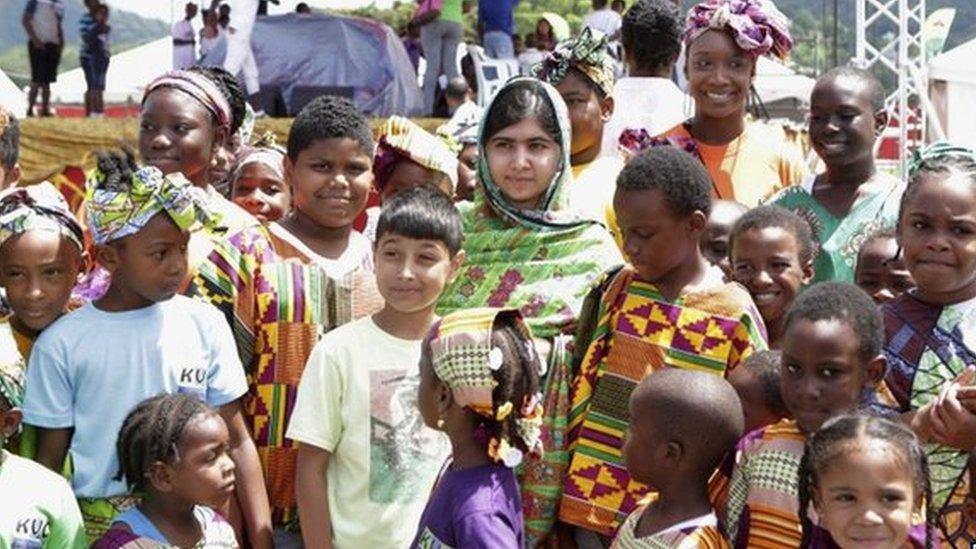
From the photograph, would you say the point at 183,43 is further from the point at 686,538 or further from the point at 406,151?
the point at 686,538

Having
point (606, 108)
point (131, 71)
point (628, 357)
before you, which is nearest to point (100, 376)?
point (628, 357)

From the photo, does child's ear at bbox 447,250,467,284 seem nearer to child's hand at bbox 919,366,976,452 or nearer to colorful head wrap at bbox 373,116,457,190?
colorful head wrap at bbox 373,116,457,190

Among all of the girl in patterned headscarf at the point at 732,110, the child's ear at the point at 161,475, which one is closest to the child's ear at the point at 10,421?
the child's ear at the point at 161,475

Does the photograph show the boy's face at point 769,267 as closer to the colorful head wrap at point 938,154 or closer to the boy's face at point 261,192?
the colorful head wrap at point 938,154

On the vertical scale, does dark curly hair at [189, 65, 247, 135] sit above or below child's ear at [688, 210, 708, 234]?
below

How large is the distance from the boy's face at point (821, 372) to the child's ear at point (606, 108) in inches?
79.1

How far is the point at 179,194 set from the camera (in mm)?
4707

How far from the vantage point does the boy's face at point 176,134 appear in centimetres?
562

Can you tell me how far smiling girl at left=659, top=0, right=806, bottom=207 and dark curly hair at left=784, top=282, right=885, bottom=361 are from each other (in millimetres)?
1890

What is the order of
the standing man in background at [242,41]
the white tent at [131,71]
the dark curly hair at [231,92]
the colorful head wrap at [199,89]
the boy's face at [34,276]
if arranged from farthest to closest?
the white tent at [131,71] < the standing man in background at [242,41] < the dark curly hair at [231,92] < the colorful head wrap at [199,89] < the boy's face at [34,276]

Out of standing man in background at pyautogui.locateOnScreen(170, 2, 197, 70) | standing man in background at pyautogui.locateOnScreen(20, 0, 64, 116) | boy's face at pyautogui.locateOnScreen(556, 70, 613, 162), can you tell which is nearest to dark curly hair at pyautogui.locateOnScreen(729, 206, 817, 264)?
boy's face at pyautogui.locateOnScreen(556, 70, 613, 162)

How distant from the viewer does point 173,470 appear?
14.5ft

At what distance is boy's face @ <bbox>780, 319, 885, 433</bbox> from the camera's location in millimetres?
4160

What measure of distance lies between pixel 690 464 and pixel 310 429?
1118 millimetres
